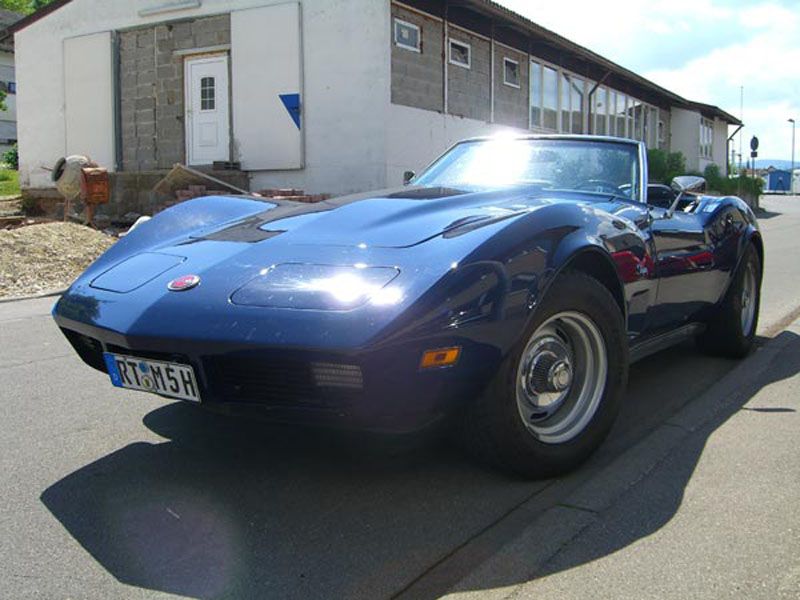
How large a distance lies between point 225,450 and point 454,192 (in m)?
1.53

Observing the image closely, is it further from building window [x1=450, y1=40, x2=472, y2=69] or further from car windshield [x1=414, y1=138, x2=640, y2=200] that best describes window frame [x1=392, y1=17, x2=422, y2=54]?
car windshield [x1=414, y1=138, x2=640, y2=200]

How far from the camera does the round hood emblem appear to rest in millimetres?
2777

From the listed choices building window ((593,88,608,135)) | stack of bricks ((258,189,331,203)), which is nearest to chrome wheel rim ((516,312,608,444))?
stack of bricks ((258,189,331,203))

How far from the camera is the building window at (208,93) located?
16.2m

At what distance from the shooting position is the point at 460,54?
1709cm

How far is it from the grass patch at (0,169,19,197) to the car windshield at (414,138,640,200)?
1947 centimetres

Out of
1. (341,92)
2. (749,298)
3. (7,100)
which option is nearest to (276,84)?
(341,92)

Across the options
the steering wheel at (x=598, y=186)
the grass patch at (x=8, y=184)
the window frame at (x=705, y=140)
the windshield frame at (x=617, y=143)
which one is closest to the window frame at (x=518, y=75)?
the grass patch at (x=8, y=184)

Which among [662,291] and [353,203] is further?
[662,291]

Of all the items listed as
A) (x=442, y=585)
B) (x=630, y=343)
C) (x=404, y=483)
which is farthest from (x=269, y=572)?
(x=630, y=343)

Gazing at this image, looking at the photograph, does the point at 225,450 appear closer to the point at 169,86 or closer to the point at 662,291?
the point at 662,291

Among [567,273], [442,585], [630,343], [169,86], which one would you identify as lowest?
[442,585]

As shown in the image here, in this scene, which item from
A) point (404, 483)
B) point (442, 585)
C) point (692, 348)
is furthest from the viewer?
point (692, 348)

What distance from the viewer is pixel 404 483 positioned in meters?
2.96
